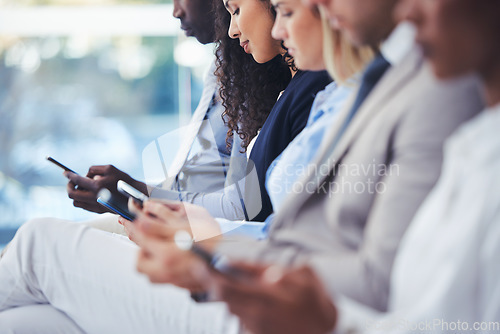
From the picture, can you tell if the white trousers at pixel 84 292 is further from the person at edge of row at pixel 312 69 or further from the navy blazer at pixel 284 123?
the navy blazer at pixel 284 123

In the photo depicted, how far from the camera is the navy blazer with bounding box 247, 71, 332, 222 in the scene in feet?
3.98

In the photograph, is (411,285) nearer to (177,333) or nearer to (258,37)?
(177,333)

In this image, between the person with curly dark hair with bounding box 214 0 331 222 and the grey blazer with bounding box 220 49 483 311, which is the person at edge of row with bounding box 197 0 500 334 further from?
the person with curly dark hair with bounding box 214 0 331 222

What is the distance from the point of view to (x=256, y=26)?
1.33 metres

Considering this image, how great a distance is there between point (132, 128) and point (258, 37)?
11.2 ft

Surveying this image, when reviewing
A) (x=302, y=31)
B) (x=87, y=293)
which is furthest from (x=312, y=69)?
(x=87, y=293)

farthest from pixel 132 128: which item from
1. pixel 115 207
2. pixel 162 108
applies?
pixel 115 207

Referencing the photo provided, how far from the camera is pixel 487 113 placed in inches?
23.8

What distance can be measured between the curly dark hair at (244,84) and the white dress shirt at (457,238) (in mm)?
924

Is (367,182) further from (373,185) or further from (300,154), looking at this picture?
(300,154)

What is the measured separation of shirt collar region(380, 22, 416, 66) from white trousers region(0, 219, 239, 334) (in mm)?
390

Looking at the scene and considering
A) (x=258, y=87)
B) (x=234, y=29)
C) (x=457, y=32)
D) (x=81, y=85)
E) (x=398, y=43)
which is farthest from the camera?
(x=81, y=85)

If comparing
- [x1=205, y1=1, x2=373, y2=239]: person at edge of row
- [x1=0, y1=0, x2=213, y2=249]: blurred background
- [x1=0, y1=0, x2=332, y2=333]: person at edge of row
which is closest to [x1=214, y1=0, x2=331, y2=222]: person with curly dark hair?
[x1=205, y1=1, x2=373, y2=239]: person at edge of row

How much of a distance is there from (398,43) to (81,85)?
4.17m
